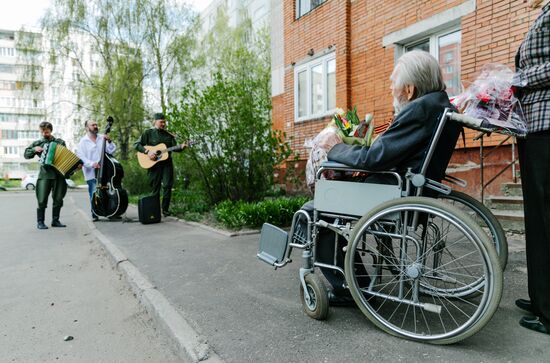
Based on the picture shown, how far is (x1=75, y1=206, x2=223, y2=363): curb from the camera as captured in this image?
238 cm

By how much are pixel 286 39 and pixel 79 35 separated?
48.1 ft

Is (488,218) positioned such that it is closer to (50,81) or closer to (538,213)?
(538,213)

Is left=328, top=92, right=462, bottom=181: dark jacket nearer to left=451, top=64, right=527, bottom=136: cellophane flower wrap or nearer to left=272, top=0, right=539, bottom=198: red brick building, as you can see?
left=451, top=64, right=527, bottom=136: cellophane flower wrap

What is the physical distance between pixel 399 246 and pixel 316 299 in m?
0.67

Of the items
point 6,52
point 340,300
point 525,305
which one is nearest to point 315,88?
point 340,300

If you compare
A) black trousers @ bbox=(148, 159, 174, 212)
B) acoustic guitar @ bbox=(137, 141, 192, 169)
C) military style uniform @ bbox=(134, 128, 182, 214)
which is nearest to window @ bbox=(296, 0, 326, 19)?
military style uniform @ bbox=(134, 128, 182, 214)

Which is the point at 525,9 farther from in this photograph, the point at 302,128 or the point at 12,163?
the point at 12,163

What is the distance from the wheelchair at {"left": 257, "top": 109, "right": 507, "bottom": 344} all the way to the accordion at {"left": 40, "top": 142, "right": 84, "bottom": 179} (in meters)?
6.52

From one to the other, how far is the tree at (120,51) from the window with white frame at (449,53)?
15.9 m

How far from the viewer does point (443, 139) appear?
240cm

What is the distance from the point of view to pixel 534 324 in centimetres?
246

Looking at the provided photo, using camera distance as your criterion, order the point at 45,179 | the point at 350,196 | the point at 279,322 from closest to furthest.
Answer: the point at 350,196 → the point at 279,322 → the point at 45,179

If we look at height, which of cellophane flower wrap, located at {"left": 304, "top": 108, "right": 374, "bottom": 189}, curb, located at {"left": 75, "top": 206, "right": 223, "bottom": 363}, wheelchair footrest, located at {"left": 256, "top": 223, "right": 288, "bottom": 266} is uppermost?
Answer: cellophane flower wrap, located at {"left": 304, "top": 108, "right": 374, "bottom": 189}

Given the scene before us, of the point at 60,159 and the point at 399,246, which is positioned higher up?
the point at 60,159
